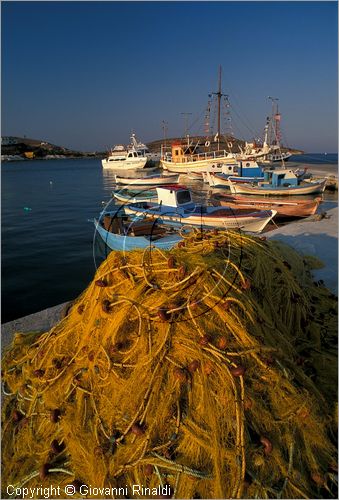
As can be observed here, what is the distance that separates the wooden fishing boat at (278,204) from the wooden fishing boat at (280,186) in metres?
1.63

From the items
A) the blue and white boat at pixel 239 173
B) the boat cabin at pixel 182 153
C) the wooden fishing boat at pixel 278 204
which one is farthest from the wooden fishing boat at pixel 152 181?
the boat cabin at pixel 182 153

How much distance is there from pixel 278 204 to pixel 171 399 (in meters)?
18.2

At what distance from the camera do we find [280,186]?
74.6 ft

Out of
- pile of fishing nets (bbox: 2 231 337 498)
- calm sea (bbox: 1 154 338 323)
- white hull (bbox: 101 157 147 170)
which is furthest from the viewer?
white hull (bbox: 101 157 147 170)

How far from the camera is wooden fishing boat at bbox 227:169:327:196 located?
71.2 feet

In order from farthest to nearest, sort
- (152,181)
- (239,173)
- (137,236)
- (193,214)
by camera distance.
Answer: (152,181) → (239,173) → (193,214) → (137,236)

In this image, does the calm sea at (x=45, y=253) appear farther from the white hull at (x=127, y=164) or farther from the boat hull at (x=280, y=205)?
the white hull at (x=127, y=164)

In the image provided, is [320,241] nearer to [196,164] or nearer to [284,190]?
[284,190]

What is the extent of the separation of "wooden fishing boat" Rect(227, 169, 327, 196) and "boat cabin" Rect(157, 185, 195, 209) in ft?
31.1

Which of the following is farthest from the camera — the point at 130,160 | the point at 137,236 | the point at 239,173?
the point at 130,160

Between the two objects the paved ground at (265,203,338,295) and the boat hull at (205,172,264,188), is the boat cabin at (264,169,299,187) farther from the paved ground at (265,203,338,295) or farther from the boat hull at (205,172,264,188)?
the paved ground at (265,203,338,295)

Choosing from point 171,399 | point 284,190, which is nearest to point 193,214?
point 284,190

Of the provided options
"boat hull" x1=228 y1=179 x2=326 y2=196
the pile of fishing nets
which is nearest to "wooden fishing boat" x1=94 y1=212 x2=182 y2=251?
the pile of fishing nets

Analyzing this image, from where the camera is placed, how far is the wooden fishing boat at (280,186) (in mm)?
21703
